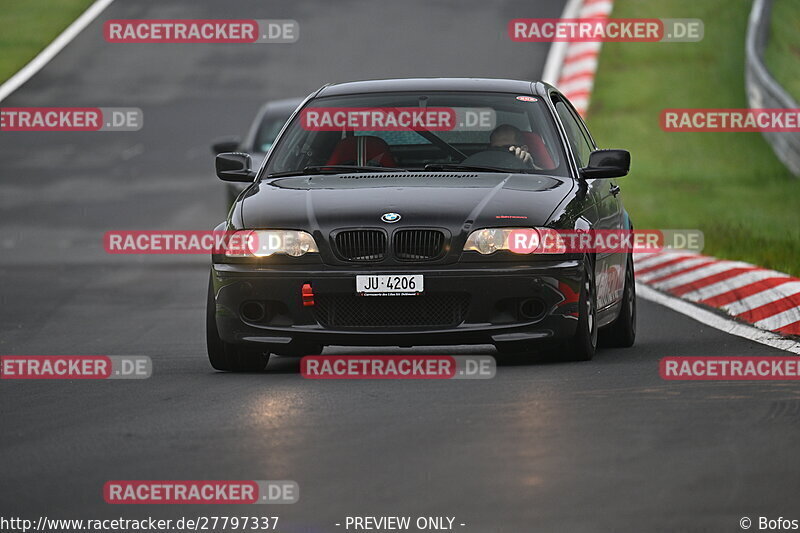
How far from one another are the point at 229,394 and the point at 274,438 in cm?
155

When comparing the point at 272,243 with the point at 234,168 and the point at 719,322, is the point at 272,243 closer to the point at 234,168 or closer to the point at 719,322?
the point at 234,168

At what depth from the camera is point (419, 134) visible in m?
11.4

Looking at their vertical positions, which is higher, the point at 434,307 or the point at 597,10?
the point at 434,307

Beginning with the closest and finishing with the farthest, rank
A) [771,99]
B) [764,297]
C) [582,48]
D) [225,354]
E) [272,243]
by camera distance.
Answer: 1. [272,243]
2. [225,354]
3. [764,297]
4. [771,99]
5. [582,48]

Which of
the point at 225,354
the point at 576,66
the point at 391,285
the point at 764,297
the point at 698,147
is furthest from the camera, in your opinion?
the point at 576,66

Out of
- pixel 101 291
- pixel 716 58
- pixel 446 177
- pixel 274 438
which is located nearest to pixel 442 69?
pixel 716 58

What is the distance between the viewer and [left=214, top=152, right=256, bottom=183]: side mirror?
11.3 metres

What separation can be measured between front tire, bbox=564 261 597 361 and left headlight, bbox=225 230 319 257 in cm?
144

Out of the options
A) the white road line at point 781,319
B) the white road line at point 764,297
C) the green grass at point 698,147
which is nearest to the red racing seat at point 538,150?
the white road line at point 781,319

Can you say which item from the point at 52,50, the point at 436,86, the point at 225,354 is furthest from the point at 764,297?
the point at 52,50

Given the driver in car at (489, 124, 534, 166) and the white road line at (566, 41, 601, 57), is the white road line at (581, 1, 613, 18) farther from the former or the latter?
the driver in car at (489, 124, 534, 166)

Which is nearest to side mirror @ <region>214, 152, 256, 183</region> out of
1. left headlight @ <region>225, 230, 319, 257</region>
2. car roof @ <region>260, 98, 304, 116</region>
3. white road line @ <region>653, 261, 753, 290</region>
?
left headlight @ <region>225, 230, 319, 257</region>

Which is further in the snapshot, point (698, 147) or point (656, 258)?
point (698, 147)

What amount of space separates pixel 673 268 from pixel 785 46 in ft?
58.6
